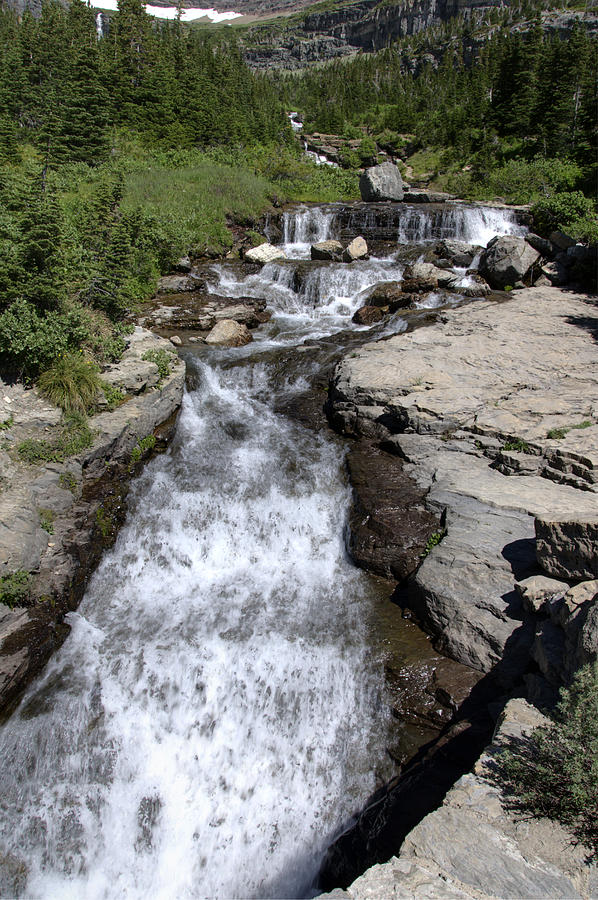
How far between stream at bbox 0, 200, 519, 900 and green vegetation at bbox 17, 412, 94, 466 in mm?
1356

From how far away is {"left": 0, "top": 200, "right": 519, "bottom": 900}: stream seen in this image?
5.80m

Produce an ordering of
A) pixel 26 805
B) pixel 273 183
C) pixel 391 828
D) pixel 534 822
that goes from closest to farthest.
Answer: pixel 534 822 < pixel 391 828 < pixel 26 805 < pixel 273 183

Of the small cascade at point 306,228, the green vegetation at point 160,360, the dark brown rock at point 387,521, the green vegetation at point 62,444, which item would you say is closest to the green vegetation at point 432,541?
the dark brown rock at point 387,521

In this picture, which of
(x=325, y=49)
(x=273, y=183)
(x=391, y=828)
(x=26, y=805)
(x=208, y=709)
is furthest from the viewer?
(x=325, y=49)

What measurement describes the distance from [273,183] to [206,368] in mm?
23344

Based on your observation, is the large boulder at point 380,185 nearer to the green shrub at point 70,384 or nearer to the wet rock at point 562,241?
the wet rock at point 562,241

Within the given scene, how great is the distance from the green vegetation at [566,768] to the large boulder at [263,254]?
19794 mm

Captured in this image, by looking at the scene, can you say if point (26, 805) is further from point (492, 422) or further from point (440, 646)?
point (492, 422)

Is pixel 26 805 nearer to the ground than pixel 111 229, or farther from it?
nearer to the ground

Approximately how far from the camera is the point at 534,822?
13.0ft

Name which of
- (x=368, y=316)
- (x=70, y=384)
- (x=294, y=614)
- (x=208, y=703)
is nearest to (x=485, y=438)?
(x=294, y=614)

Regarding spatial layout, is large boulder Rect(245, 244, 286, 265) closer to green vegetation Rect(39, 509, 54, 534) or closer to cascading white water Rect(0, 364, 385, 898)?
cascading white water Rect(0, 364, 385, 898)

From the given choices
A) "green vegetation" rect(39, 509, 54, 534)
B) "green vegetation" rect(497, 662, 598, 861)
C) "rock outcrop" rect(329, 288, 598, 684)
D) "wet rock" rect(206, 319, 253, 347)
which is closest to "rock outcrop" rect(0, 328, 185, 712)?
"green vegetation" rect(39, 509, 54, 534)

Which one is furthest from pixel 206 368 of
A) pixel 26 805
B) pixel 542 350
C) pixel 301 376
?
pixel 26 805
